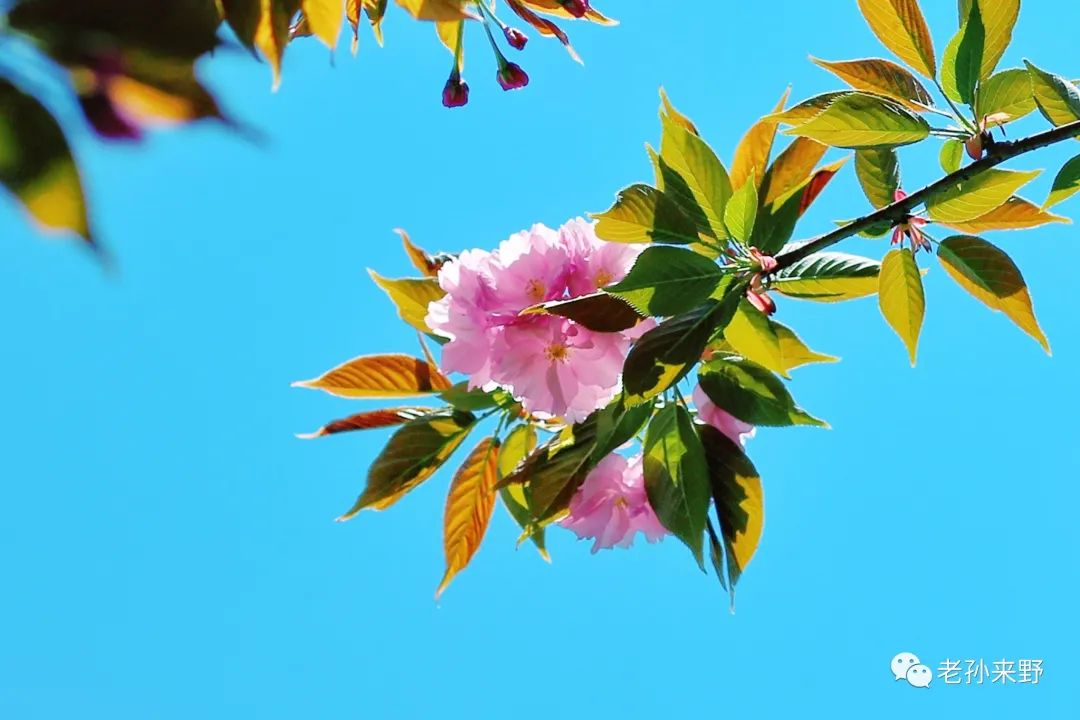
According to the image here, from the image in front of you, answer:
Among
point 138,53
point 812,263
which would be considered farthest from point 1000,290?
point 138,53

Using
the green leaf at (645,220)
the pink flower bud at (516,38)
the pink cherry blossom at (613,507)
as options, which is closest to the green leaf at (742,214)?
the green leaf at (645,220)

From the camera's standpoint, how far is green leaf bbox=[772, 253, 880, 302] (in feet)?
2.85

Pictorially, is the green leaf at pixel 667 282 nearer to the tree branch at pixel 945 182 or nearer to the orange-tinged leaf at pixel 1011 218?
the tree branch at pixel 945 182

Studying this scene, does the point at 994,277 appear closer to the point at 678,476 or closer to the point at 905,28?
the point at 905,28

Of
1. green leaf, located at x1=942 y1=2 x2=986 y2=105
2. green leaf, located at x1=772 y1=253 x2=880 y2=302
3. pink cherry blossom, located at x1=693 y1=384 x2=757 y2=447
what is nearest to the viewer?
green leaf, located at x1=942 y1=2 x2=986 y2=105

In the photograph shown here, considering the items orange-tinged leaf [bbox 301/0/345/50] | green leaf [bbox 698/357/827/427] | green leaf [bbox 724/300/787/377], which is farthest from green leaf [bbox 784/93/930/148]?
orange-tinged leaf [bbox 301/0/345/50]

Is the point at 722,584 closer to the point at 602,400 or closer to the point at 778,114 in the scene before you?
the point at 602,400

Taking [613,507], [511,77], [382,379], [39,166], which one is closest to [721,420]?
[613,507]

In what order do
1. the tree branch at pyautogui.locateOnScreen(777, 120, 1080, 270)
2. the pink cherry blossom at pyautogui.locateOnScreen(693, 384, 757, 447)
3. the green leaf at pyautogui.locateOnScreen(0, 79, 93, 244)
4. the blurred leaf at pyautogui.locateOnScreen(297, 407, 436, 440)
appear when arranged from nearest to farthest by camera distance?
1. the green leaf at pyautogui.locateOnScreen(0, 79, 93, 244)
2. the tree branch at pyautogui.locateOnScreen(777, 120, 1080, 270)
3. the pink cherry blossom at pyautogui.locateOnScreen(693, 384, 757, 447)
4. the blurred leaf at pyautogui.locateOnScreen(297, 407, 436, 440)

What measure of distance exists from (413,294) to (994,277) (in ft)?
1.93

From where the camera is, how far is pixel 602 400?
0.89 m

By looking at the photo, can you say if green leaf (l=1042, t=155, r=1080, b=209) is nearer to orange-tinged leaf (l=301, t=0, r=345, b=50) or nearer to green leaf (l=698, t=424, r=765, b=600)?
green leaf (l=698, t=424, r=765, b=600)

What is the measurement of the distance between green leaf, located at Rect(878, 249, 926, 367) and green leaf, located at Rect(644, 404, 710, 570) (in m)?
0.23

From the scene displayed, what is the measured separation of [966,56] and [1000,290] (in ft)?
0.67
